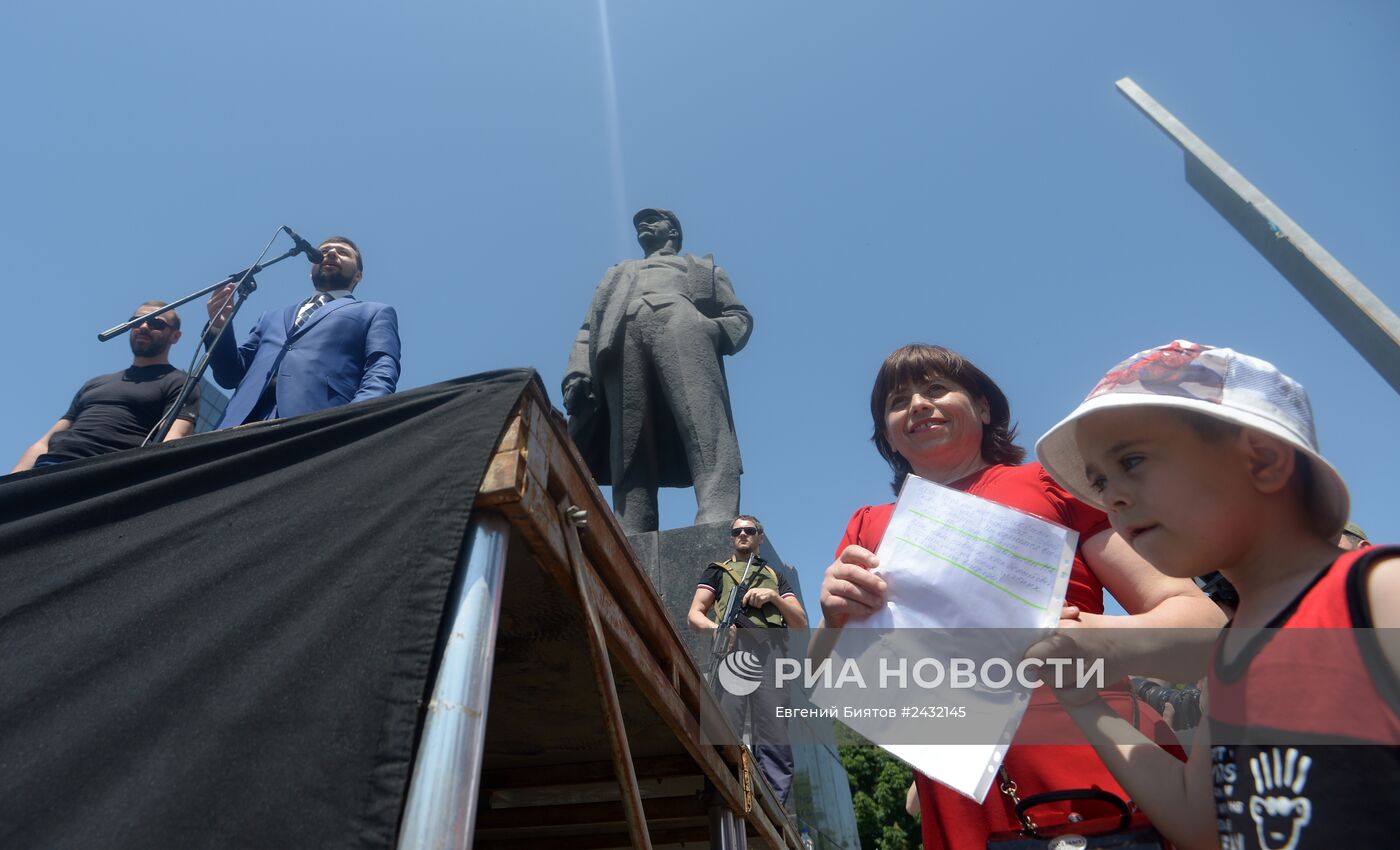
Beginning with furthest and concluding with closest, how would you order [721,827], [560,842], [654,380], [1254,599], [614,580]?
[654,380] < [560,842] < [721,827] < [614,580] < [1254,599]

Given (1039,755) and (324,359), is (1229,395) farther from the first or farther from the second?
(324,359)

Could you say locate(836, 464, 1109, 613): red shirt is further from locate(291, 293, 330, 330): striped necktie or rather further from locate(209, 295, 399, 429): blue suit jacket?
locate(291, 293, 330, 330): striped necktie

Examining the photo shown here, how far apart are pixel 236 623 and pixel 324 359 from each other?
7.83 feet

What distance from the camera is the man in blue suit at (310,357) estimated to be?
10.9ft

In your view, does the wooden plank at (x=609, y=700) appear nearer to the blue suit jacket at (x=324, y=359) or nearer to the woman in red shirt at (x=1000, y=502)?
the woman in red shirt at (x=1000, y=502)

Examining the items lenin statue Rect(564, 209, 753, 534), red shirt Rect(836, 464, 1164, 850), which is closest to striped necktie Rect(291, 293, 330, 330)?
red shirt Rect(836, 464, 1164, 850)

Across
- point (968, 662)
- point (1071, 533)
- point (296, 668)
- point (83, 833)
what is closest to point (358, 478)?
point (296, 668)

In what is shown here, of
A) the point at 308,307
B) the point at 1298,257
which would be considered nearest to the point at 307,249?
the point at 308,307

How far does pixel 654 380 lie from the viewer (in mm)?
7574

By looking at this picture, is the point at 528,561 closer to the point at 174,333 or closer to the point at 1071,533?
the point at 1071,533

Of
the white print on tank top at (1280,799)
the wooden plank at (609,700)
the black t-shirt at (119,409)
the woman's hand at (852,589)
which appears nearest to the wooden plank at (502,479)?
the wooden plank at (609,700)

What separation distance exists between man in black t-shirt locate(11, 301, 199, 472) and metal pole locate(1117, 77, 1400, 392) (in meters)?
11.6

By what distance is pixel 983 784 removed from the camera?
1.16 meters

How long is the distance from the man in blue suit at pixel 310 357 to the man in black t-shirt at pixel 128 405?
415 mm
